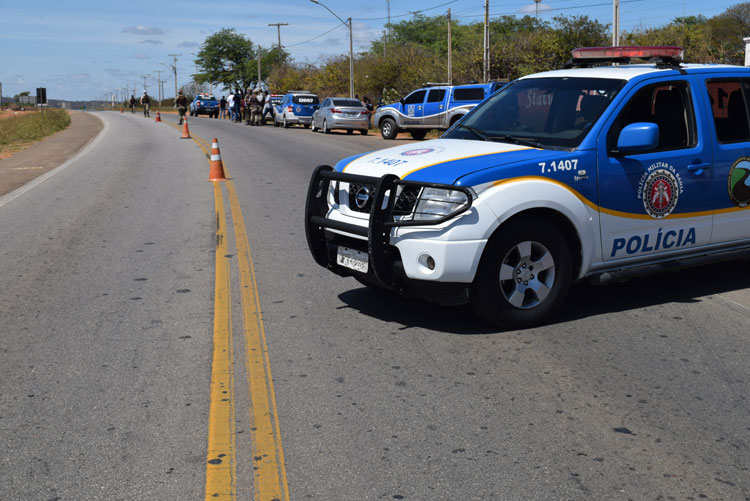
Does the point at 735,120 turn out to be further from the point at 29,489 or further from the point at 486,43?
the point at 486,43

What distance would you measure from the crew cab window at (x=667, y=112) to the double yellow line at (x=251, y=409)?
3.18m

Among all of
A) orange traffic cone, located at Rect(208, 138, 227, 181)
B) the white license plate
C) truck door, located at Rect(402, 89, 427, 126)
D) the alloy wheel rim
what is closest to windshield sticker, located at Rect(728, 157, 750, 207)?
the alloy wheel rim

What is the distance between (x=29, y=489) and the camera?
142 inches

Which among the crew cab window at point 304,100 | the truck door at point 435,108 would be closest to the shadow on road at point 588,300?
the truck door at point 435,108

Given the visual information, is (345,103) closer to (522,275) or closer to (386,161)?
(386,161)

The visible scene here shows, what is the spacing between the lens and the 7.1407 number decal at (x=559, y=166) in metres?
5.79

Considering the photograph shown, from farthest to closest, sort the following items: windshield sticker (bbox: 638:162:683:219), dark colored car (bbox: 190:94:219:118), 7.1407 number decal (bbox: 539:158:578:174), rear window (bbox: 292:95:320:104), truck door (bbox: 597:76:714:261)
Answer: dark colored car (bbox: 190:94:219:118)
rear window (bbox: 292:95:320:104)
windshield sticker (bbox: 638:162:683:219)
truck door (bbox: 597:76:714:261)
7.1407 number decal (bbox: 539:158:578:174)

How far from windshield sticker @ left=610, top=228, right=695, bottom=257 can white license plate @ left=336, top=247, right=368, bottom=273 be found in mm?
1819

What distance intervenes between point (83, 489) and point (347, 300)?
342 centimetres

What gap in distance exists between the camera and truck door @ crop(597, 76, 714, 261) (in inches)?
241

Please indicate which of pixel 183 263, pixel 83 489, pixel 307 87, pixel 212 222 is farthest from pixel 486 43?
pixel 307 87

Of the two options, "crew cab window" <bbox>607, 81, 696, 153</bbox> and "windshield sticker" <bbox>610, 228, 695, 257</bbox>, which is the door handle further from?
"windshield sticker" <bbox>610, 228, 695, 257</bbox>

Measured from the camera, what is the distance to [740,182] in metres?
6.76

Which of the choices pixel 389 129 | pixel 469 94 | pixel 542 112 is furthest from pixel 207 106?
pixel 542 112
